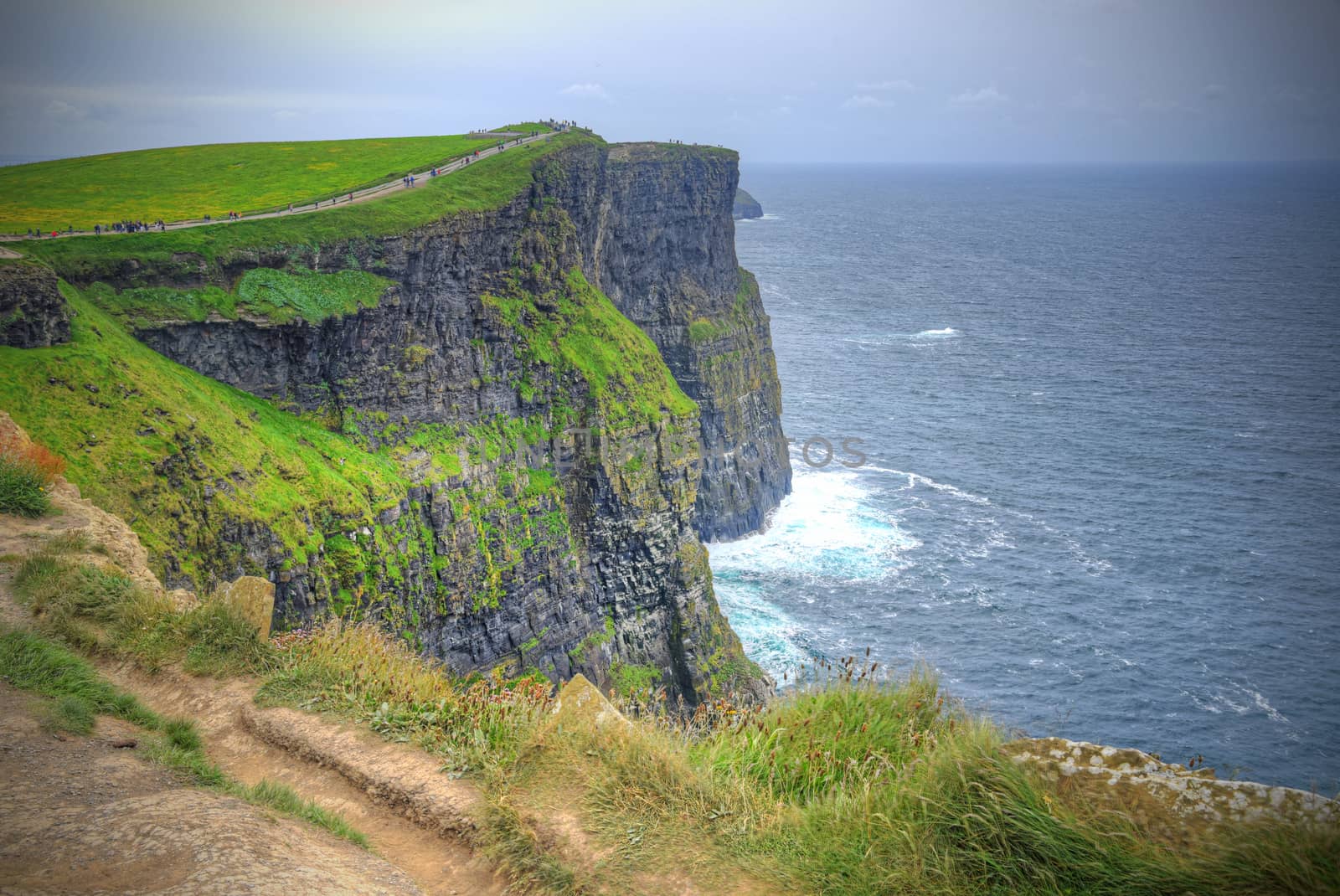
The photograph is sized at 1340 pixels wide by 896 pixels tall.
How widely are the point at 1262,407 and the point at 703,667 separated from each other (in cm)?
8532

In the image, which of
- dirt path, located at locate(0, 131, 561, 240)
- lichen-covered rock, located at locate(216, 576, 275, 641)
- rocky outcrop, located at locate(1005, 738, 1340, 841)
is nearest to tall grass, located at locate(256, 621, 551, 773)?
lichen-covered rock, located at locate(216, 576, 275, 641)

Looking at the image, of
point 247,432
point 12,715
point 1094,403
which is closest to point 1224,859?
point 12,715

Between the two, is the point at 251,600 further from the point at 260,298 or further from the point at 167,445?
the point at 260,298

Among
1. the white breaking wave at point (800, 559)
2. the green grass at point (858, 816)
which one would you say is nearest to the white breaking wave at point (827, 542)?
the white breaking wave at point (800, 559)

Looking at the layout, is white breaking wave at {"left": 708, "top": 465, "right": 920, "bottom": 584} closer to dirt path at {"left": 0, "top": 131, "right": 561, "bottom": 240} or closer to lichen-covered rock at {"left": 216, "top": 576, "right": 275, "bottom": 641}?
dirt path at {"left": 0, "top": 131, "right": 561, "bottom": 240}

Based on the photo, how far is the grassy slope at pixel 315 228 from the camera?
38406 mm

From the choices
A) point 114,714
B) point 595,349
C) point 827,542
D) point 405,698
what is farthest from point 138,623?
point 827,542

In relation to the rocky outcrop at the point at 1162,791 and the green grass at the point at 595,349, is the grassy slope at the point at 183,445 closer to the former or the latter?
the green grass at the point at 595,349

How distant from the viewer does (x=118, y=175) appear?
56.7 meters

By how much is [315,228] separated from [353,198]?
8.45 meters

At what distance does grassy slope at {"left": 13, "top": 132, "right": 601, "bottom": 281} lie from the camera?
38406 mm

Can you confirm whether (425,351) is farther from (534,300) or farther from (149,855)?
(149,855)

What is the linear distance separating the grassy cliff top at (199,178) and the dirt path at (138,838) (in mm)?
41050

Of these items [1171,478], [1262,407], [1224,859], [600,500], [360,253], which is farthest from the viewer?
[1262,407]
